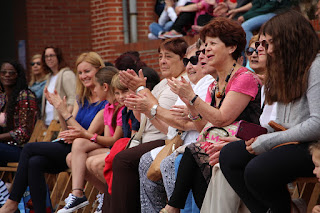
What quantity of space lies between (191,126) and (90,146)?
1.63m

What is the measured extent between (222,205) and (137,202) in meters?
1.50

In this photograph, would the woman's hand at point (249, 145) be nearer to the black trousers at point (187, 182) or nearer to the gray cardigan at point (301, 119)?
the gray cardigan at point (301, 119)

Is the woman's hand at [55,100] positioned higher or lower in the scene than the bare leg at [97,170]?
higher

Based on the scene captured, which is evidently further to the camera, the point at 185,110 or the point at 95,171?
the point at 95,171

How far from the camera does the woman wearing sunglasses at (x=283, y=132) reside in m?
3.42

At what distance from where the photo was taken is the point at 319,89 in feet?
11.4

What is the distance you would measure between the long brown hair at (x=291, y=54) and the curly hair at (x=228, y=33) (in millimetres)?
779

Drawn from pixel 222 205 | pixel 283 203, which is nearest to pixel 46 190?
pixel 222 205

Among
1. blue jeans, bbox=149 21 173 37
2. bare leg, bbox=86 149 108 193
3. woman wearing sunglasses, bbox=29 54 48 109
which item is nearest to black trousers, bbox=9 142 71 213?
bare leg, bbox=86 149 108 193

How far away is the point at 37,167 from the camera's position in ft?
20.5

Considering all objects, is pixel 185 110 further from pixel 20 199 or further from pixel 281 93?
pixel 20 199

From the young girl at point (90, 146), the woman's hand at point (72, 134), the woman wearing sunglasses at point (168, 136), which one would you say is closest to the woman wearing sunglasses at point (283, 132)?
the woman wearing sunglasses at point (168, 136)

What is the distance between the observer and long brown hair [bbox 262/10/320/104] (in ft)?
11.8

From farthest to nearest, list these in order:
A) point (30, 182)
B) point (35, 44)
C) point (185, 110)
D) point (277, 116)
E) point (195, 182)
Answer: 1. point (35, 44)
2. point (30, 182)
3. point (185, 110)
4. point (195, 182)
5. point (277, 116)
